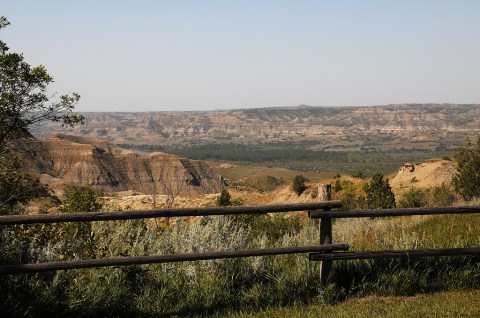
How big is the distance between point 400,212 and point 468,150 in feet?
122

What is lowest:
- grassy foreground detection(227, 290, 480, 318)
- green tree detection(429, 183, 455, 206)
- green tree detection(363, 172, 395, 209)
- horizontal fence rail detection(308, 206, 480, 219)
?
green tree detection(363, 172, 395, 209)

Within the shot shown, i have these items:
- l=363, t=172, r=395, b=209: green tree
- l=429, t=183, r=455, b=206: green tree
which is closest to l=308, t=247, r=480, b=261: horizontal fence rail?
l=429, t=183, r=455, b=206: green tree

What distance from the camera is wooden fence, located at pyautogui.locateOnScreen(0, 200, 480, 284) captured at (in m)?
5.66

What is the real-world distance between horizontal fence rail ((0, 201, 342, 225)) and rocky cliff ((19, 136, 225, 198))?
409 feet

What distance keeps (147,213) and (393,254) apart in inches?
137

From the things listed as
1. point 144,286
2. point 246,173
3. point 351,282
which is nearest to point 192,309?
point 144,286

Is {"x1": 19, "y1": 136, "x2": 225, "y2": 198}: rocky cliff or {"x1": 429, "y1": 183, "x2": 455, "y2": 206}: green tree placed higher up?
{"x1": 429, "y1": 183, "x2": 455, "y2": 206}: green tree

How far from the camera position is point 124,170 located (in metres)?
143

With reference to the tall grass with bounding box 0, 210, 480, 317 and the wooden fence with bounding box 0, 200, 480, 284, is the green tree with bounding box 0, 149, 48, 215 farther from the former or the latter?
the wooden fence with bounding box 0, 200, 480, 284

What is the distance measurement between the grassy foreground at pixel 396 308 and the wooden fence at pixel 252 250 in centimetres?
58

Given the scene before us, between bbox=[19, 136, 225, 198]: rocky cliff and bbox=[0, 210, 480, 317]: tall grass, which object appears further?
bbox=[19, 136, 225, 198]: rocky cliff

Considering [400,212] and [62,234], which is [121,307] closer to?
[62,234]

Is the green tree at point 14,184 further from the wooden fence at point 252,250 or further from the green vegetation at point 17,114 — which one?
the wooden fence at point 252,250

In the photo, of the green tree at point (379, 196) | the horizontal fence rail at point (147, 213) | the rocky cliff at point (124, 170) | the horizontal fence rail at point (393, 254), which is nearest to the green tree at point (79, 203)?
the horizontal fence rail at point (147, 213)
